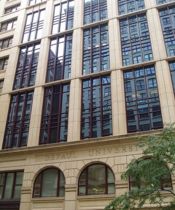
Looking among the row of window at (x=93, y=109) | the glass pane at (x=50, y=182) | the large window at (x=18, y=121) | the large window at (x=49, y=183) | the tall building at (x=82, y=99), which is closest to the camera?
the tall building at (x=82, y=99)

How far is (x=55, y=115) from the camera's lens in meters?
25.0

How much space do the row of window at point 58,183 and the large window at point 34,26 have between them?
1505 centimetres

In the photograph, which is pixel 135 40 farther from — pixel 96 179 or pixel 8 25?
pixel 8 25

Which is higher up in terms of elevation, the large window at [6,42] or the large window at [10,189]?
the large window at [6,42]

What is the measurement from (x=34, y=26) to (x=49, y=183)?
18.1m

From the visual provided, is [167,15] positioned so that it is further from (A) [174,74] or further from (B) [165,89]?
(B) [165,89]

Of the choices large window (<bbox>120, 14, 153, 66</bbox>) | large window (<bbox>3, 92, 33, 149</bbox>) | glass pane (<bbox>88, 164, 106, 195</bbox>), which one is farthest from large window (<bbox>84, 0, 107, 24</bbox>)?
glass pane (<bbox>88, 164, 106, 195</bbox>)

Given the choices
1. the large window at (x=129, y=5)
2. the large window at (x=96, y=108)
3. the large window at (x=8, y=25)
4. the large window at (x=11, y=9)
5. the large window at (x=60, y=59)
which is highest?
the large window at (x=11, y=9)

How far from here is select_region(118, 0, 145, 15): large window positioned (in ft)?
91.0

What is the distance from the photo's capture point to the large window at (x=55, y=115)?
23989mm

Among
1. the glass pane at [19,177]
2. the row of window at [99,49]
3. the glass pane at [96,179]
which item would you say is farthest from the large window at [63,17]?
the glass pane at [96,179]

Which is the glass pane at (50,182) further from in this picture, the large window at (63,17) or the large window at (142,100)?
the large window at (63,17)

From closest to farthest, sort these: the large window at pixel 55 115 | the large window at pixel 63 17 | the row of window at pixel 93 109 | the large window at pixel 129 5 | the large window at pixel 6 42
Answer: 1. the row of window at pixel 93 109
2. the large window at pixel 55 115
3. the large window at pixel 129 5
4. the large window at pixel 63 17
5. the large window at pixel 6 42

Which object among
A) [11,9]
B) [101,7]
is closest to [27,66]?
[101,7]
